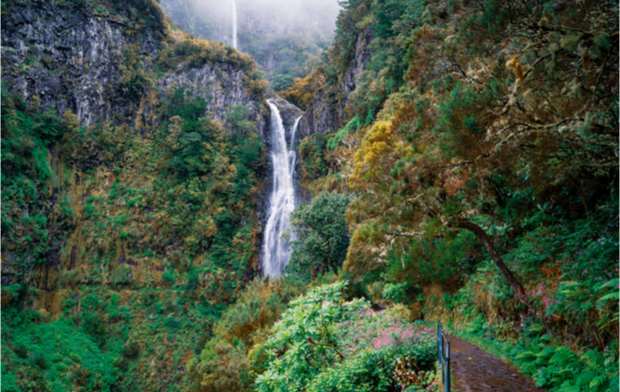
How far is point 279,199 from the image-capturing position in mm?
26047

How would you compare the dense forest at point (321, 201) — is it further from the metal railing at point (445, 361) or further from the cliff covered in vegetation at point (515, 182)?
the metal railing at point (445, 361)

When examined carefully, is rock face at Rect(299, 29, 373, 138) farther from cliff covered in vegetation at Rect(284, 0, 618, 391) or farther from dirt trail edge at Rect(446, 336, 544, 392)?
dirt trail edge at Rect(446, 336, 544, 392)

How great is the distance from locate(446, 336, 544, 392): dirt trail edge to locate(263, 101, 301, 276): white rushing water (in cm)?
1579

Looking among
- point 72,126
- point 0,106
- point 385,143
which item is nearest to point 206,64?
point 72,126

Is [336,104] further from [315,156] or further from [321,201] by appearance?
[321,201]

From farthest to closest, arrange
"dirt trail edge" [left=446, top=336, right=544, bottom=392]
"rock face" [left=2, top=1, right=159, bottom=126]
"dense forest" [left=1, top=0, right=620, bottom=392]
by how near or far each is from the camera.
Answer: "rock face" [left=2, top=1, right=159, bottom=126]
"dense forest" [left=1, top=0, right=620, bottom=392]
"dirt trail edge" [left=446, top=336, right=544, bottom=392]

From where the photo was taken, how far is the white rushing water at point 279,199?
23.3 metres

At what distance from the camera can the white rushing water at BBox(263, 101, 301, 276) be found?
23.3 m

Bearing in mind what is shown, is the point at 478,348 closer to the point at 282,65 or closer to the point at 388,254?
the point at 388,254

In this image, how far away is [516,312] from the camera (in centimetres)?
545

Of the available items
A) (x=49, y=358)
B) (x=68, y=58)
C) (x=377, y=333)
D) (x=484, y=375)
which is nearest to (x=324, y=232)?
(x=377, y=333)

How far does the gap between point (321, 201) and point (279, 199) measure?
10903 millimetres

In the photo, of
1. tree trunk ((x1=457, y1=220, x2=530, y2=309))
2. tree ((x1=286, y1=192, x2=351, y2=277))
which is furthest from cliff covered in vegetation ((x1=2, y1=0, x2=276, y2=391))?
tree trunk ((x1=457, y1=220, x2=530, y2=309))

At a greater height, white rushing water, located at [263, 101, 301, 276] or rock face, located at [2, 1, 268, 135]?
rock face, located at [2, 1, 268, 135]
